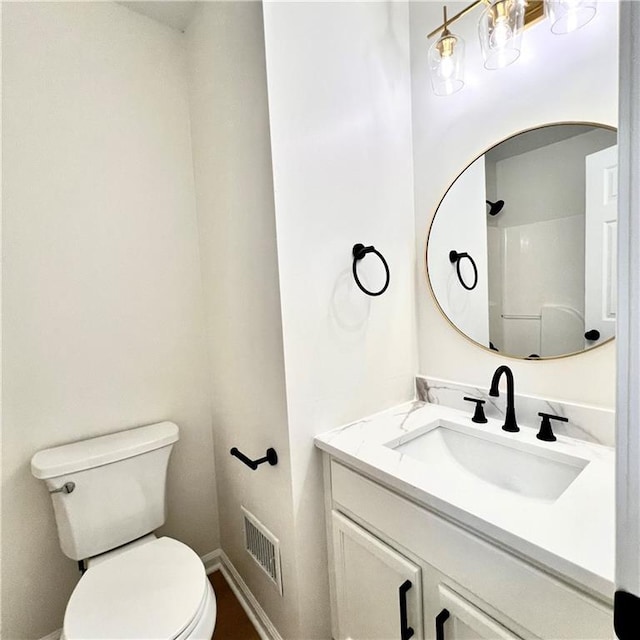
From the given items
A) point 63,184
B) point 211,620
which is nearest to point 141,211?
point 63,184

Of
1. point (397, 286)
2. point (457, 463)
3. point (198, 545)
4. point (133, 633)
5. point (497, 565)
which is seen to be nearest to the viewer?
point (497, 565)

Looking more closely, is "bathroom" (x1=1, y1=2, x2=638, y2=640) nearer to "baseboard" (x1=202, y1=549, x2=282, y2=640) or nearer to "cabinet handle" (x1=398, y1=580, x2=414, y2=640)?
"baseboard" (x1=202, y1=549, x2=282, y2=640)

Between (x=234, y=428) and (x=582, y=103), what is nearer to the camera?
(x=582, y=103)

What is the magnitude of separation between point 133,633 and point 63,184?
4.97 ft

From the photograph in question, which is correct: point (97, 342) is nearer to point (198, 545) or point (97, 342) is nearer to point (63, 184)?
point (63, 184)

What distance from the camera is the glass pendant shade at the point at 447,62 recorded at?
119 centimetres

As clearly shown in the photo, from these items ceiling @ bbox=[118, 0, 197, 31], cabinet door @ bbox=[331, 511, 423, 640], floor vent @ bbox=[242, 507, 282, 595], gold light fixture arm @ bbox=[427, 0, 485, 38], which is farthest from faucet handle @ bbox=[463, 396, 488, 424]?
ceiling @ bbox=[118, 0, 197, 31]

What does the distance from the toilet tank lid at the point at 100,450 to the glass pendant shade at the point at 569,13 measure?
192 centimetres

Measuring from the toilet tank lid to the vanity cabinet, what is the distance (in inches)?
28.8

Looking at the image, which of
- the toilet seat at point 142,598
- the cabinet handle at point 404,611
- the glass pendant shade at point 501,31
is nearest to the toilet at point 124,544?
the toilet seat at point 142,598

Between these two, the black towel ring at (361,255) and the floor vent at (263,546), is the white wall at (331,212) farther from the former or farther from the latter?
the floor vent at (263,546)

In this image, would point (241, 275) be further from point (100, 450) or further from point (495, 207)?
point (495, 207)

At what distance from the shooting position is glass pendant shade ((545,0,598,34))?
0.95m

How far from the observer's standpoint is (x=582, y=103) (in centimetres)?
104
